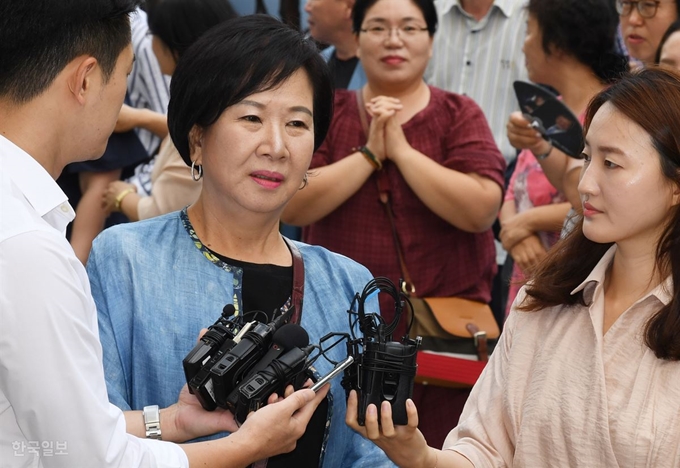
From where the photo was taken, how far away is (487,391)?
9.02 feet

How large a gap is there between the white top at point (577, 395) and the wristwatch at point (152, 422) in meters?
0.78

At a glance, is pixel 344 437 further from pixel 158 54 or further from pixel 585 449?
pixel 158 54

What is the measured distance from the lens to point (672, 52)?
3.96 m

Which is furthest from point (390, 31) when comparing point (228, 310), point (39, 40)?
point (39, 40)

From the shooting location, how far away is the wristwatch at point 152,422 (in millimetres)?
2473

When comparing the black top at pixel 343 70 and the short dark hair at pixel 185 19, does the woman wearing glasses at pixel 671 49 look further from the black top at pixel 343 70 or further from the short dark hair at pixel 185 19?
the short dark hair at pixel 185 19

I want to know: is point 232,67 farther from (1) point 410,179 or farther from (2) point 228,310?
(1) point 410,179

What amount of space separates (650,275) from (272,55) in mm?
1171

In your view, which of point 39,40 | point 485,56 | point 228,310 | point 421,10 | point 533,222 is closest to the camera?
point 39,40

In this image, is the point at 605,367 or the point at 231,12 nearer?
the point at 605,367

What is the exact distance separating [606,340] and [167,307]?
1134 mm

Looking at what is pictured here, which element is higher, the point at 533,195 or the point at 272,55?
the point at 272,55

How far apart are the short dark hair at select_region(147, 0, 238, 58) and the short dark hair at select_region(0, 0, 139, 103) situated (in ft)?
7.47

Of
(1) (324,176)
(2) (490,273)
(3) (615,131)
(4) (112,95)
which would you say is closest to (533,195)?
(2) (490,273)
